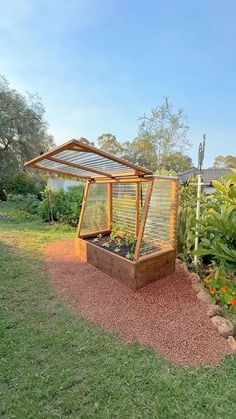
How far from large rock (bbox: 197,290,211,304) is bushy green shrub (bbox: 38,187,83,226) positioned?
17.9 feet

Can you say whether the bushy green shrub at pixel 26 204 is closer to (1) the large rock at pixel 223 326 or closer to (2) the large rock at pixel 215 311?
(2) the large rock at pixel 215 311

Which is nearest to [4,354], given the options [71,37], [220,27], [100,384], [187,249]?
[100,384]

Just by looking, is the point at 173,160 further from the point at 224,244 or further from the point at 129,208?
the point at 224,244

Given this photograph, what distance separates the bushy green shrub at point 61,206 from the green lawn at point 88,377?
5.32 m

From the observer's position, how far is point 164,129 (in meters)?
10.7

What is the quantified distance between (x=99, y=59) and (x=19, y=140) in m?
9.02

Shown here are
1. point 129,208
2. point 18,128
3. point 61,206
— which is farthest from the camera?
point 18,128

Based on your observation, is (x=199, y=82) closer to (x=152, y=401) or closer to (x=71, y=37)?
(x=71, y=37)

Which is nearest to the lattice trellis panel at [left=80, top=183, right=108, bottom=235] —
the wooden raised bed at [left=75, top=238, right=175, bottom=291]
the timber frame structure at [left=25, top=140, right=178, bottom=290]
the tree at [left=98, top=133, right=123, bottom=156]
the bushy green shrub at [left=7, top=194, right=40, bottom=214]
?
the timber frame structure at [left=25, top=140, right=178, bottom=290]

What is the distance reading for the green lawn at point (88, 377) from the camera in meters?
1.67

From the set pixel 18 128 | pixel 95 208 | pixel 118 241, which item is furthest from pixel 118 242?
pixel 18 128

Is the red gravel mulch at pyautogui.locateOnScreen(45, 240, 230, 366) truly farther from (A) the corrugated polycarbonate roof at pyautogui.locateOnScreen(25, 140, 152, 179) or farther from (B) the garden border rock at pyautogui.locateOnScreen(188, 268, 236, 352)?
(A) the corrugated polycarbonate roof at pyautogui.locateOnScreen(25, 140, 152, 179)

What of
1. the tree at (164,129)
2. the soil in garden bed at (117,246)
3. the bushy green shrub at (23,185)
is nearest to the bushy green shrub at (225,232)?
the soil in garden bed at (117,246)

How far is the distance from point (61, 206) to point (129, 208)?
443cm
